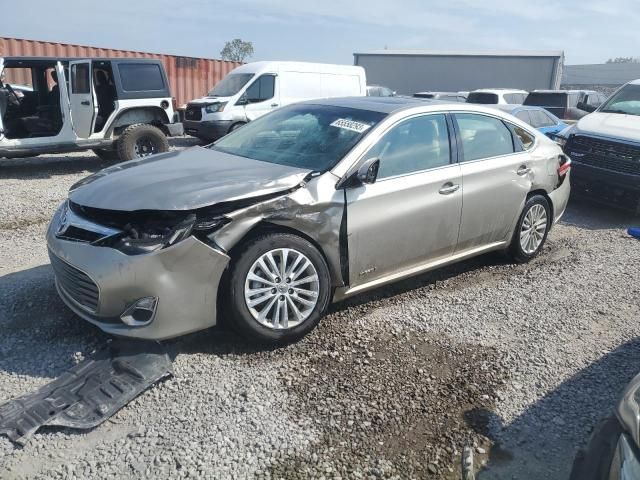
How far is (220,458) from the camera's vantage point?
2617mm

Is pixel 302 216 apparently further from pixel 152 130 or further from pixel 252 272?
pixel 152 130

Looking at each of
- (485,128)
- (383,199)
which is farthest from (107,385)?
(485,128)

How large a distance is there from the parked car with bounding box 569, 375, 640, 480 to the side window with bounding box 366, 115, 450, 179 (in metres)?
2.32

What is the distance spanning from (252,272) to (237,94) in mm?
10034

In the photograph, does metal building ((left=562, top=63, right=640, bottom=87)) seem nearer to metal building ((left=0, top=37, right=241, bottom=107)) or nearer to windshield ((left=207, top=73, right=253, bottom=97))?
metal building ((left=0, top=37, right=241, bottom=107))

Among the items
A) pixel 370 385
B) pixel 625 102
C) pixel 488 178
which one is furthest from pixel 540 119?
pixel 370 385

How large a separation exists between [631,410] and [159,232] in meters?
2.54

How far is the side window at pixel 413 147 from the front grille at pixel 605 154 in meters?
4.21

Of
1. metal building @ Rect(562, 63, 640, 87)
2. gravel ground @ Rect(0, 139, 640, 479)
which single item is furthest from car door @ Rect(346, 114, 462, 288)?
metal building @ Rect(562, 63, 640, 87)

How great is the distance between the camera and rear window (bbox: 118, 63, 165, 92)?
32.4 feet

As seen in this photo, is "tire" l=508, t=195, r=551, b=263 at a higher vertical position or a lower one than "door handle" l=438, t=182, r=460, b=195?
lower

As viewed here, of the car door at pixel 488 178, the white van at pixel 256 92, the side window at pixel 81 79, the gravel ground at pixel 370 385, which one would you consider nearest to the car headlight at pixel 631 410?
the gravel ground at pixel 370 385

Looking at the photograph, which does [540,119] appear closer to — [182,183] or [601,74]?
[182,183]

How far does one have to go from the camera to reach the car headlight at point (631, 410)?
1.78 m
